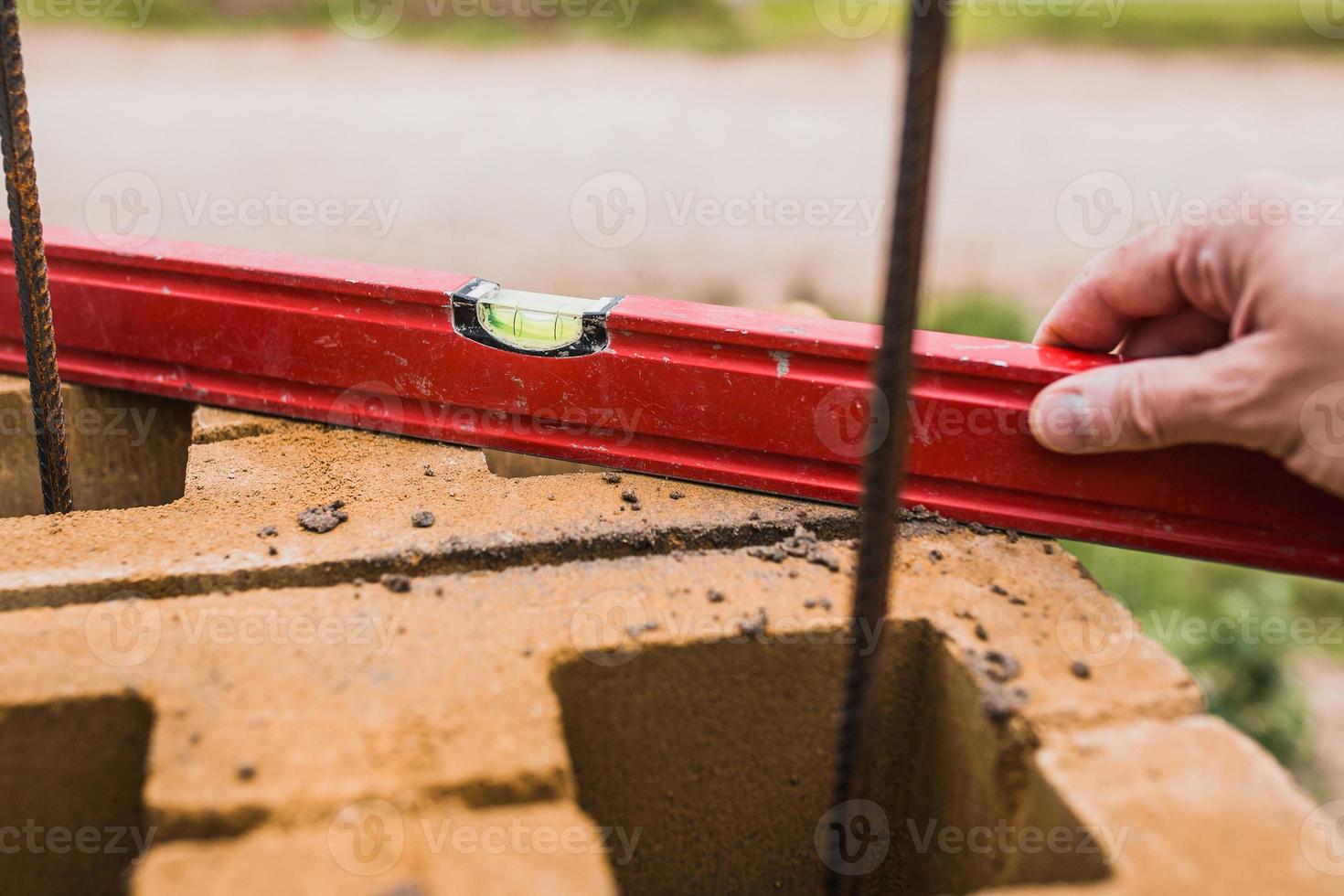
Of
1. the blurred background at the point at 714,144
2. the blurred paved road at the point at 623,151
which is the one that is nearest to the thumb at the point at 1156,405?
the blurred background at the point at 714,144

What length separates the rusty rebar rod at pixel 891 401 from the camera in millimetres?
1010

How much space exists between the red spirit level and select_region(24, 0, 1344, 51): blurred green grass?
25.6 ft

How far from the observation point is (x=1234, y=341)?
1473 mm

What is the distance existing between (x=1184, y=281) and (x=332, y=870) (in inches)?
53.5

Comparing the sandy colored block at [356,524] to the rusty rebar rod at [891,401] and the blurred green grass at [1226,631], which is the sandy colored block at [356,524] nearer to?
the rusty rebar rod at [891,401]

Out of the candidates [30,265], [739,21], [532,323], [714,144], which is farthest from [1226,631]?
[739,21]

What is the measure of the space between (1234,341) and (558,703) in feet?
3.40

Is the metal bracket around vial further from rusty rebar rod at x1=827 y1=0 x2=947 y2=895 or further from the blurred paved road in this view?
the blurred paved road

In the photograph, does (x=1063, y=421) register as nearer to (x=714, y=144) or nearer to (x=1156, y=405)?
(x=1156, y=405)

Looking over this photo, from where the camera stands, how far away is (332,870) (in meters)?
1.08

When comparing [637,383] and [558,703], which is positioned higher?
[637,383]

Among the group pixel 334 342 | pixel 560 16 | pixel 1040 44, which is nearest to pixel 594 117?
pixel 560 16

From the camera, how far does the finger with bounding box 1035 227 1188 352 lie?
1.58 meters

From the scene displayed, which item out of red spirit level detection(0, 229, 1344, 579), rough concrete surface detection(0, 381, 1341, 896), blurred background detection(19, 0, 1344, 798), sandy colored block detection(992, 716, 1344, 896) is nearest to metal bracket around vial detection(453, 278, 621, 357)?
red spirit level detection(0, 229, 1344, 579)
